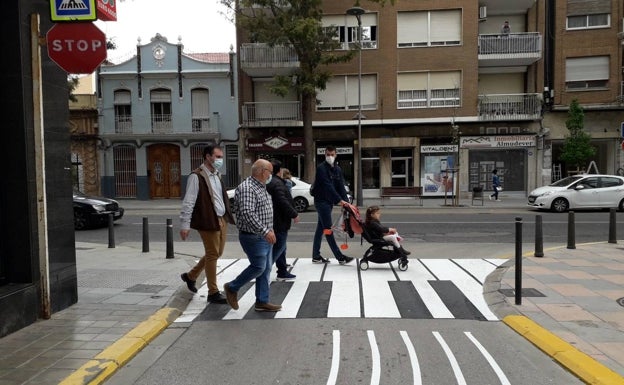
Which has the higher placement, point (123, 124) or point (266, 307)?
point (123, 124)

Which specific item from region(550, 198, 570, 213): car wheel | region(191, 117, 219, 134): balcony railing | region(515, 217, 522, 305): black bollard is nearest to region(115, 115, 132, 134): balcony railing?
region(191, 117, 219, 134): balcony railing

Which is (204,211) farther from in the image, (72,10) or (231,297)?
(72,10)

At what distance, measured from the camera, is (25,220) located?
5559 millimetres

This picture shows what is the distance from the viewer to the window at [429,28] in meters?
27.4

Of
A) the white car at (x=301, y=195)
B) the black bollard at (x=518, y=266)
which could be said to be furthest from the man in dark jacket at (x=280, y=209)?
the white car at (x=301, y=195)

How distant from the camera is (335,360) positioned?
4.61m

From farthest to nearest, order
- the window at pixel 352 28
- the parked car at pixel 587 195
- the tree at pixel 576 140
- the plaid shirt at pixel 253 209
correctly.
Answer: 1. the window at pixel 352 28
2. the tree at pixel 576 140
3. the parked car at pixel 587 195
4. the plaid shirt at pixel 253 209

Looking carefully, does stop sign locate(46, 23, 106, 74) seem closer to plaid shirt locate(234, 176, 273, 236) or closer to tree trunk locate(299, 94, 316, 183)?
plaid shirt locate(234, 176, 273, 236)

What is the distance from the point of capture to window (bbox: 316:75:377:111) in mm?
28094

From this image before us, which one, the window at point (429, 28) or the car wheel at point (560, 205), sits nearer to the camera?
the car wheel at point (560, 205)

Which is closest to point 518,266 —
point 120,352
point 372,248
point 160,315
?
point 372,248

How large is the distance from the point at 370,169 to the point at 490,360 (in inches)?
952

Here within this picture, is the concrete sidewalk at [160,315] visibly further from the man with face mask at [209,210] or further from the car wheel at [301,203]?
the car wheel at [301,203]

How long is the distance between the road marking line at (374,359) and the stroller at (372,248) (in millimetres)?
3125
